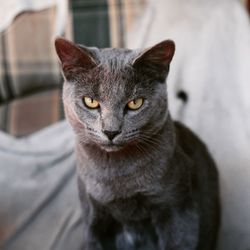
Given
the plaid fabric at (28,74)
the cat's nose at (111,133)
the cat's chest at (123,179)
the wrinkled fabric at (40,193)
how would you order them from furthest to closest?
1. the plaid fabric at (28,74)
2. the wrinkled fabric at (40,193)
3. the cat's chest at (123,179)
4. the cat's nose at (111,133)

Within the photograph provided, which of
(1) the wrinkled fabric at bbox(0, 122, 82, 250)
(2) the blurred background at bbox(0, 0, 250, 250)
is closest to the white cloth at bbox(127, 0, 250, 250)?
(2) the blurred background at bbox(0, 0, 250, 250)

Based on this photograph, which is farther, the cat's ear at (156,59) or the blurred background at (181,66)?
the blurred background at (181,66)

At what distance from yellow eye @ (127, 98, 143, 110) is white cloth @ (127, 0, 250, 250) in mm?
548

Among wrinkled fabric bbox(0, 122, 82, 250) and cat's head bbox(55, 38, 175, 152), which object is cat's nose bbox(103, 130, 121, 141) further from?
wrinkled fabric bbox(0, 122, 82, 250)

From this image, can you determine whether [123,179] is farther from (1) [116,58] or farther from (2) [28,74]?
(2) [28,74]

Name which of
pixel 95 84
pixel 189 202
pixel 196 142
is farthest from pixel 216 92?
pixel 95 84

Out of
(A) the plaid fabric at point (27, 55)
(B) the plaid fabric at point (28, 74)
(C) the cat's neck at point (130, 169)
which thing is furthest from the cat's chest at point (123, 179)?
(A) the plaid fabric at point (27, 55)

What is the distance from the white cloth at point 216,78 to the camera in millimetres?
1444

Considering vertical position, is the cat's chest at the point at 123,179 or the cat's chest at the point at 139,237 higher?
the cat's chest at the point at 123,179

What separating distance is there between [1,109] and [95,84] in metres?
0.89

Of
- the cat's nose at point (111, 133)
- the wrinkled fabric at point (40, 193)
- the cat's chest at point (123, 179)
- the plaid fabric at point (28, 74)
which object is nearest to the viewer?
the cat's nose at point (111, 133)

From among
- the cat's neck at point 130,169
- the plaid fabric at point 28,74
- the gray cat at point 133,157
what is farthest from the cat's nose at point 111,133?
the plaid fabric at point 28,74

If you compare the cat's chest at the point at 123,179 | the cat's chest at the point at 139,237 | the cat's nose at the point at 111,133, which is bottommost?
the cat's chest at the point at 139,237

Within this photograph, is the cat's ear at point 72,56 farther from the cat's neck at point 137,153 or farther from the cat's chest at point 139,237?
the cat's chest at point 139,237
